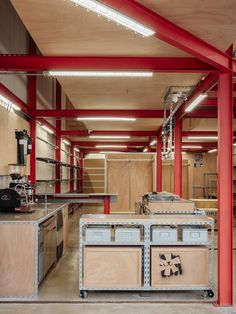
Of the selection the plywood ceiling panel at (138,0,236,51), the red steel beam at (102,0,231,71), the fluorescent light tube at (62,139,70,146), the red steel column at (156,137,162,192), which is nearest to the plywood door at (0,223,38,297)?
the red steel beam at (102,0,231,71)

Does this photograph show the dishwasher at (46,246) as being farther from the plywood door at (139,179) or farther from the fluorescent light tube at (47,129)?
the plywood door at (139,179)

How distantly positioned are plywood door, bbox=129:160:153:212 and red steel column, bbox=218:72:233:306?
683cm

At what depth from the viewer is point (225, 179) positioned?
15.2ft

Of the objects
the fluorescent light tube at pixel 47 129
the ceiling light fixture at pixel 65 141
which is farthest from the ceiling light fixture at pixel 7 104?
the ceiling light fixture at pixel 65 141

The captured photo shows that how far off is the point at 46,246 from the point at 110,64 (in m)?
2.81

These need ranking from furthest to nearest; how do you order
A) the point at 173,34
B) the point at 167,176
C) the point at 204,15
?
1. the point at 167,176
2. the point at 173,34
3. the point at 204,15

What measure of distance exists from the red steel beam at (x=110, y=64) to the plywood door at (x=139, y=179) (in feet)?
22.5

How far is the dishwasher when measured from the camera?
16.0 feet

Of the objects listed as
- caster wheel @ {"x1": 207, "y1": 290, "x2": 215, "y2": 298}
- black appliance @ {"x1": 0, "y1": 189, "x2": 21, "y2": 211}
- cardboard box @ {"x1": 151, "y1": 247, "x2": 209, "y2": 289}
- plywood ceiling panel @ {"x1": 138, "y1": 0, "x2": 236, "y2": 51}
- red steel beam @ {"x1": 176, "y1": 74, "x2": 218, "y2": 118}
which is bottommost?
caster wheel @ {"x1": 207, "y1": 290, "x2": 215, "y2": 298}

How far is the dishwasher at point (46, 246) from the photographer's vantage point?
4883 mm

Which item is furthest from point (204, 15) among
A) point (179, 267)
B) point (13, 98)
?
point (13, 98)

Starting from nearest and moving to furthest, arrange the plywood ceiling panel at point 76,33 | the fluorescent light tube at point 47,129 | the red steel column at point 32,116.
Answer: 1. the plywood ceiling panel at point 76,33
2. the red steel column at point 32,116
3. the fluorescent light tube at point 47,129

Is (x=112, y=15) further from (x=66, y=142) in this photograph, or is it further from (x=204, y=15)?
(x=66, y=142)

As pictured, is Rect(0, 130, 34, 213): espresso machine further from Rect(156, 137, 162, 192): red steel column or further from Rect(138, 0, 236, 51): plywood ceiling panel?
Rect(156, 137, 162, 192): red steel column
